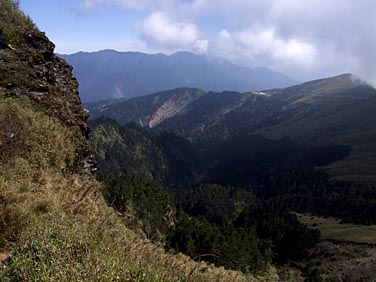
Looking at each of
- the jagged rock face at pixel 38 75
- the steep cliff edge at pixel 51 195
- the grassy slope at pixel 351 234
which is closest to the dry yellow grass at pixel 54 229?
the steep cliff edge at pixel 51 195

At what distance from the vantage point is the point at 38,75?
19.6 metres

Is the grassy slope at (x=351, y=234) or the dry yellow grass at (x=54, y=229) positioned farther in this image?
the grassy slope at (x=351, y=234)

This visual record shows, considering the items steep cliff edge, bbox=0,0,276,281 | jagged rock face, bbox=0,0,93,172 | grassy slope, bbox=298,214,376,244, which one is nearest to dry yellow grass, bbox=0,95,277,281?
steep cliff edge, bbox=0,0,276,281

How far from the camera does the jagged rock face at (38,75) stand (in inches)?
674

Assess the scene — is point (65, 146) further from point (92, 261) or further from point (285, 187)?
point (285, 187)

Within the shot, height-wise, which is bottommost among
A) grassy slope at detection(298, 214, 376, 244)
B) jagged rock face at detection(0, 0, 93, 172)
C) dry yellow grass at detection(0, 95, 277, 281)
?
grassy slope at detection(298, 214, 376, 244)

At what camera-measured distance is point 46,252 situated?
589 centimetres

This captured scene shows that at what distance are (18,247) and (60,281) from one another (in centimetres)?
167

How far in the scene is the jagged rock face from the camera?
17125mm

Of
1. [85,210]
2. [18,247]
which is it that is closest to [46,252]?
[18,247]

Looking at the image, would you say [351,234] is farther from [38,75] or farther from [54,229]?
[54,229]

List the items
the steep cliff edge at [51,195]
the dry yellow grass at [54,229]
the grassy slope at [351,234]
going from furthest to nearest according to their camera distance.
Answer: the grassy slope at [351,234]
the steep cliff edge at [51,195]
the dry yellow grass at [54,229]

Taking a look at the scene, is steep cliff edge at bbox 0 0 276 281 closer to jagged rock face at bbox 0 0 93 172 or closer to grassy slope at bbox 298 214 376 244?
jagged rock face at bbox 0 0 93 172

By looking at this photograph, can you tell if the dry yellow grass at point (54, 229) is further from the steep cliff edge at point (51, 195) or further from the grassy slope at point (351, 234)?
the grassy slope at point (351, 234)
